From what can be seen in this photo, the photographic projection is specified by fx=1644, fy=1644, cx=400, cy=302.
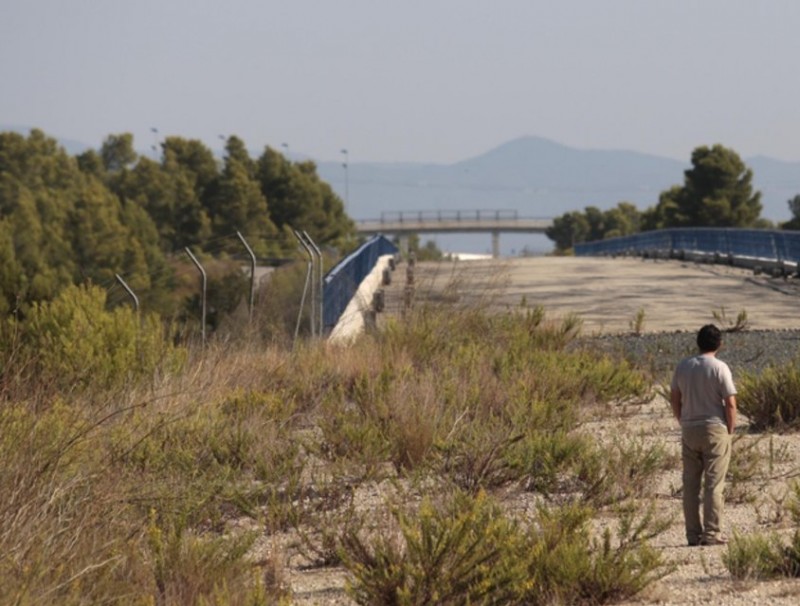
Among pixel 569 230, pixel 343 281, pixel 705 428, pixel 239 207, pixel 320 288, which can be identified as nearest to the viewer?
pixel 705 428

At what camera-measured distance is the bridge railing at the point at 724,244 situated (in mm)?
35969

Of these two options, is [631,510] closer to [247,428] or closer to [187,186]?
[247,428]

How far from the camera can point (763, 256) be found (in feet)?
127

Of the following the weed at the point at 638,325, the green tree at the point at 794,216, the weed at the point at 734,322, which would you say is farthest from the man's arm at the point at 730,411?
the green tree at the point at 794,216

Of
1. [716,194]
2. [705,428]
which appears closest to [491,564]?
[705,428]

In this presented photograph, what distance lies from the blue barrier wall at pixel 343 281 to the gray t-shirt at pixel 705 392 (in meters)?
10.5

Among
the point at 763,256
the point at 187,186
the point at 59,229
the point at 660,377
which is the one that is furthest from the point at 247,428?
the point at 187,186

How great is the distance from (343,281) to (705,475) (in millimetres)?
14692

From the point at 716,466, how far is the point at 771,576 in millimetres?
1386

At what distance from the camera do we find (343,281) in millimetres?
23984

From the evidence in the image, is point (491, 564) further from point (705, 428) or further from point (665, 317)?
point (665, 317)

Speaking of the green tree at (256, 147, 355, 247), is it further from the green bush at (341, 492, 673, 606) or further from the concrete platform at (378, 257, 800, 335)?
the green bush at (341, 492, 673, 606)

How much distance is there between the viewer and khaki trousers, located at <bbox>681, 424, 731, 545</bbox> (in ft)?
30.9

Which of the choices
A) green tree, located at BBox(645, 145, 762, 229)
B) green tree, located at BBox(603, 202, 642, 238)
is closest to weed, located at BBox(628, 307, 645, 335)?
green tree, located at BBox(645, 145, 762, 229)
